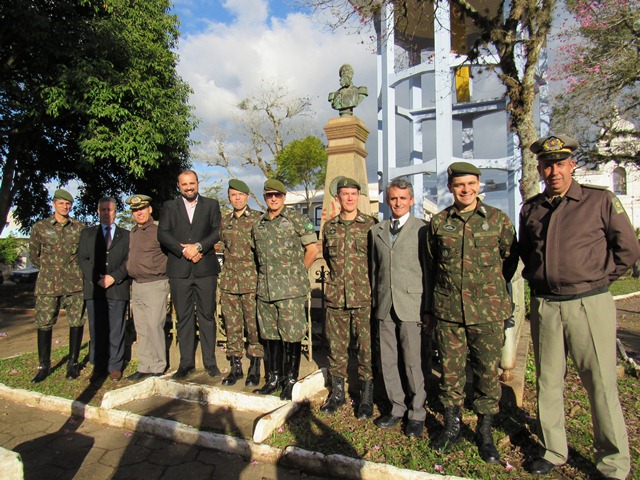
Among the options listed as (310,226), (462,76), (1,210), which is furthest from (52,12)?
(462,76)

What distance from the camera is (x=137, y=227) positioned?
4.79 meters

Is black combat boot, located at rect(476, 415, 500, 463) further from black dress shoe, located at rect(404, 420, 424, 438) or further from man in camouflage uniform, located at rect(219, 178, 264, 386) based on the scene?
man in camouflage uniform, located at rect(219, 178, 264, 386)

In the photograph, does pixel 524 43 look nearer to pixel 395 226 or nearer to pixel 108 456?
pixel 395 226

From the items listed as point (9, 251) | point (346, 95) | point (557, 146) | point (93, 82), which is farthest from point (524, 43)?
point (9, 251)

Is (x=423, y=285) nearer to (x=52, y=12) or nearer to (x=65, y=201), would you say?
(x=65, y=201)

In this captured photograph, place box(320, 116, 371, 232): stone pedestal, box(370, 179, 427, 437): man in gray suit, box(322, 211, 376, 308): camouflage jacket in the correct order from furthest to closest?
box(320, 116, 371, 232): stone pedestal → box(322, 211, 376, 308): camouflage jacket → box(370, 179, 427, 437): man in gray suit

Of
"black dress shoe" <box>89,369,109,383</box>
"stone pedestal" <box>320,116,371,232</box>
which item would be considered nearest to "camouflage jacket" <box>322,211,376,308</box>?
"black dress shoe" <box>89,369,109,383</box>

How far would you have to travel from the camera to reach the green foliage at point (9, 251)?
1105 inches

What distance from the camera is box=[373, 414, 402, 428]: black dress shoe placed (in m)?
3.33

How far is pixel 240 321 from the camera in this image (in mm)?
4383

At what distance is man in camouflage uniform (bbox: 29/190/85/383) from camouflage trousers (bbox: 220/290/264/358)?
188 centimetres

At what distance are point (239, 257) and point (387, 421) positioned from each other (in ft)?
6.53

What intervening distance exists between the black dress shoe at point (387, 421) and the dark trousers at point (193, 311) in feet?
6.35

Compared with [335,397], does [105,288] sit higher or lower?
higher
